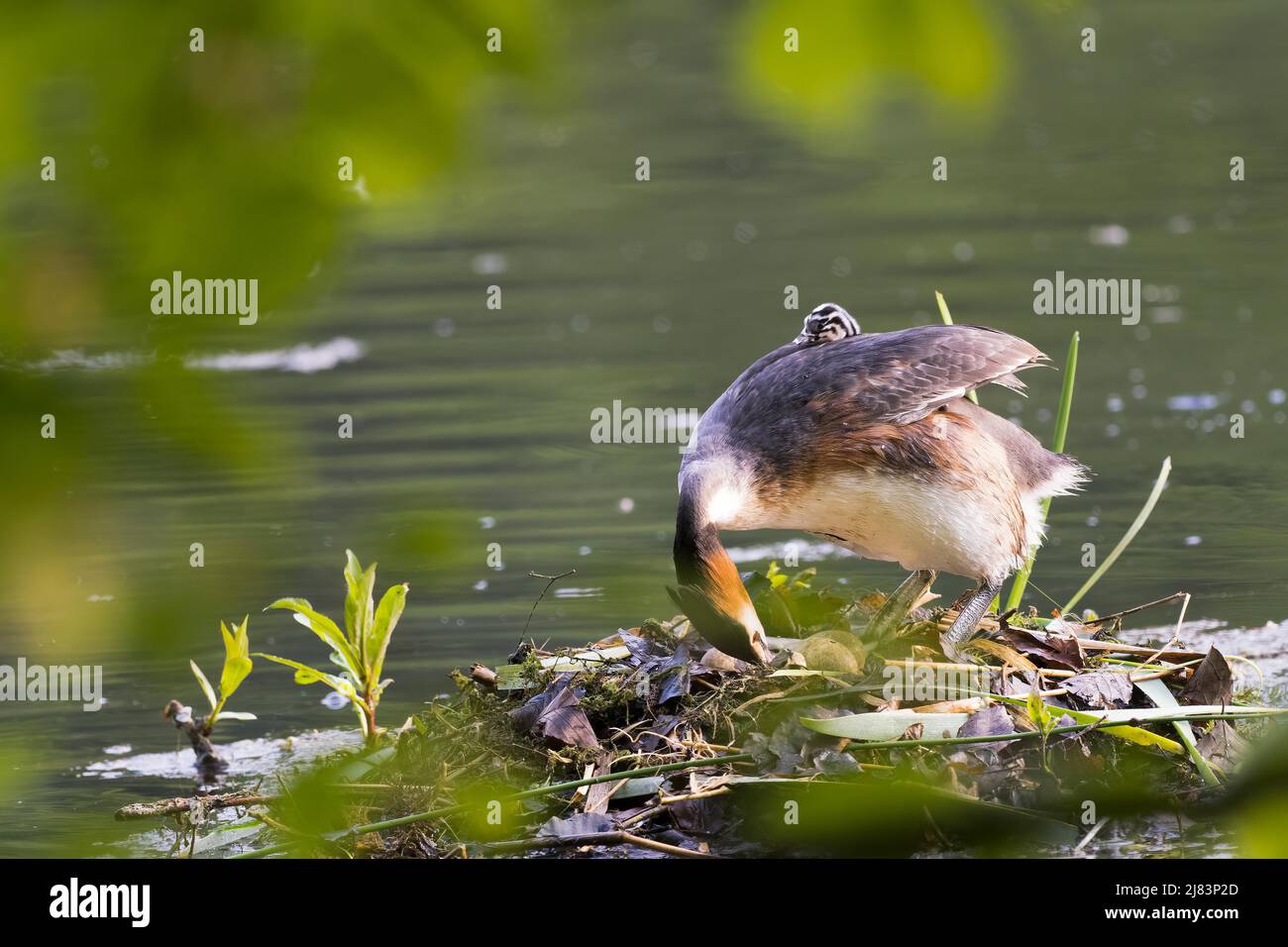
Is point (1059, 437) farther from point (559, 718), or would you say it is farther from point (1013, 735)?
point (559, 718)

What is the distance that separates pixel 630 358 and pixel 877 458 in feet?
18.5

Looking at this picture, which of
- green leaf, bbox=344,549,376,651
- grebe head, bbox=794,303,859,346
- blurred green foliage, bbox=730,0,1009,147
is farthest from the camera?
grebe head, bbox=794,303,859,346

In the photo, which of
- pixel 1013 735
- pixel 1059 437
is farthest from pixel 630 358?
pixel 1013 735

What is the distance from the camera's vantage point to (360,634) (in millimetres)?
4664

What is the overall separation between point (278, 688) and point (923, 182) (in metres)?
10.3

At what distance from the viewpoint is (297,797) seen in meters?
2.47

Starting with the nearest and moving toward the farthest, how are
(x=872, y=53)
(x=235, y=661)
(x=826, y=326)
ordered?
(x=872, y=53), (x=235, y=661), (x=826, y=326)

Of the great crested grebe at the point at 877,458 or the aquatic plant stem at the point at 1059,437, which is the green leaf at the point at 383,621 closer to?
the great crested grebe at the point at 877,458

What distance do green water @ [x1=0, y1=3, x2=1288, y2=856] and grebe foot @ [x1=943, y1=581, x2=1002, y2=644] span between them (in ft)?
3.02

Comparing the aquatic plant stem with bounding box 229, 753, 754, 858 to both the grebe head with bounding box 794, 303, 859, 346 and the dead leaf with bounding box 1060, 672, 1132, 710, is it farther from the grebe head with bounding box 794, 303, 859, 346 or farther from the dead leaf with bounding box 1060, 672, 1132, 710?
the grebe head with bounding box 794, 303, 859, 346

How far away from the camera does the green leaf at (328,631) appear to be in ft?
15.1

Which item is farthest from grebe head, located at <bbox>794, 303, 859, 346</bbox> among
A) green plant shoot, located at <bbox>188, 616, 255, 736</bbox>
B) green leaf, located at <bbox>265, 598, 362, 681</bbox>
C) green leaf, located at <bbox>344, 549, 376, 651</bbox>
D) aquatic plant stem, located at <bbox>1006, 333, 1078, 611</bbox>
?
green plant shoot, located at <bbox>188, 616, 255, 736</bbox>

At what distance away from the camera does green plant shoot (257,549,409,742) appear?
4570 mm

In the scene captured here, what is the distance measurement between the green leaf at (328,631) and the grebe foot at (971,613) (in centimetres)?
177
